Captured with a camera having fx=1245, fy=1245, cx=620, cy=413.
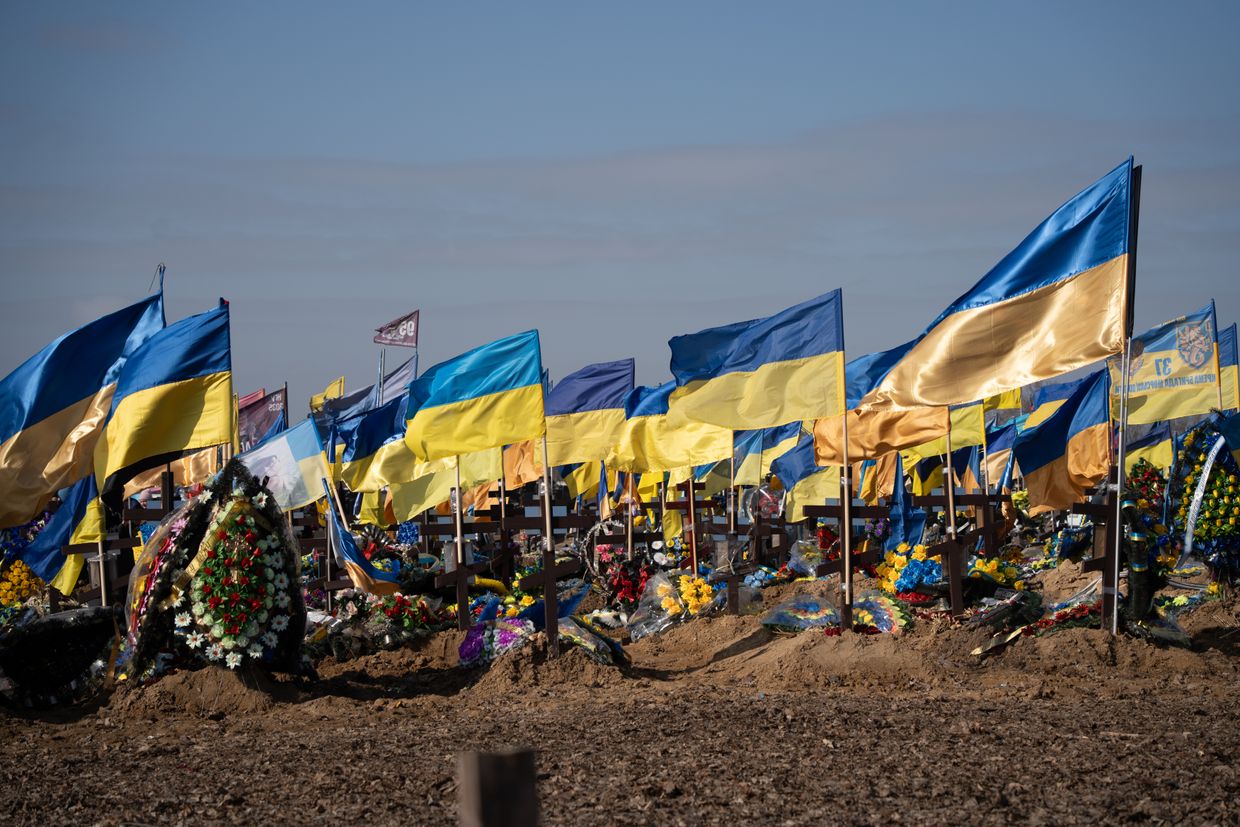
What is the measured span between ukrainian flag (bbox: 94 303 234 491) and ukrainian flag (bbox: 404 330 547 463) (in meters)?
2.08

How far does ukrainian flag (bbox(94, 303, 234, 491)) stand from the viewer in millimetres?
12867

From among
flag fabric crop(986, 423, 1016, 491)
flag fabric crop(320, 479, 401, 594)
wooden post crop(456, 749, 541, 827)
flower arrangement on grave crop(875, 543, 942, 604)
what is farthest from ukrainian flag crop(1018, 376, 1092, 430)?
wooden post crop(456, 749, 541, 827)

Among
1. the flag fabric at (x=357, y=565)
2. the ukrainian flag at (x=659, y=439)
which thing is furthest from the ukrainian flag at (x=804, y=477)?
the flag fabric at (x=357, y=565)

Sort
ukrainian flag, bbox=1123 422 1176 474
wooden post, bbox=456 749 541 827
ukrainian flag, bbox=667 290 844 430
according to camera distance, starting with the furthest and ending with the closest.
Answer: ukrainian flag, bbox=1123 422 1176 474, ukrainian flag, bbox=667 290 844 430, wooden post, bbox=456 749 541 827

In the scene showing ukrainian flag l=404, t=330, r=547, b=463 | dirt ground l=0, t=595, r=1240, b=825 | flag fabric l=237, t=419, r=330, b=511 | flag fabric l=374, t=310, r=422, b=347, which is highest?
flag fabric l=374, t=310, r=422, b=347

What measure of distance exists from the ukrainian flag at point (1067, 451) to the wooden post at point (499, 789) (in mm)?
12772

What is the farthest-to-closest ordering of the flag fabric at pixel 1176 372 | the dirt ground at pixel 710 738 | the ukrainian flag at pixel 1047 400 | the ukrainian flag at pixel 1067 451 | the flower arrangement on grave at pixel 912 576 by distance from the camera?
Answer: 1. the ukrainian flag at pixel 1047 400
2. the flag fabric at pixel 1176 372
3. the ukrainian flag at pixel 1067 451
4. the flower arrangement on grave at pixel 912 576
5. the dirt ground at pixel 710 738

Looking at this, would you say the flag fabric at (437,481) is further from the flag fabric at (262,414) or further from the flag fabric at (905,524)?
the flag fabric at (262,414)

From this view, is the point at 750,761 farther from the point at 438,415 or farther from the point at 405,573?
the point at 405,573

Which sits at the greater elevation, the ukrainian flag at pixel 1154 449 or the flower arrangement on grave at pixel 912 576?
the ukrainian flag at pixel 1154 449

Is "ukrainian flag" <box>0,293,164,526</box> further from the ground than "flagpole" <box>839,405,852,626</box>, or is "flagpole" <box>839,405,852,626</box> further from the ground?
"ukrainian flag" <box>0,293,164,526</box>

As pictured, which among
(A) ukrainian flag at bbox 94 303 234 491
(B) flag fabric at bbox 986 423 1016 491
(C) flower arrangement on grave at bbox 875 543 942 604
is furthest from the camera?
(B) flag fabric at bbox 986 423 1016 491

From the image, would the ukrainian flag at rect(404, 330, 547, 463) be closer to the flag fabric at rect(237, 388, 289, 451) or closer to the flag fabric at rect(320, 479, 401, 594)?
the flag fabric at rect(320, 479, 401, 594)

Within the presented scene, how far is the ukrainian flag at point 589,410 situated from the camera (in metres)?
22.6
